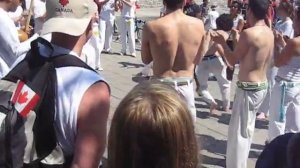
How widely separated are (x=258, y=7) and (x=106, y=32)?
719cm

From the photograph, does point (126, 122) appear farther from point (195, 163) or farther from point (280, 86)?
point (280, 86)

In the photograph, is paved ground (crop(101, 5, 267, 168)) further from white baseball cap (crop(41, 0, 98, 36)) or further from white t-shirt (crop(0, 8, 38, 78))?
white t-shirt (crop(0, 8, 38, 78))

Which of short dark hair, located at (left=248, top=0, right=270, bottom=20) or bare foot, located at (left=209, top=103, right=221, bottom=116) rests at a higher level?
short dark hair, located at (left=248, top=0, right=270, bottom=20)

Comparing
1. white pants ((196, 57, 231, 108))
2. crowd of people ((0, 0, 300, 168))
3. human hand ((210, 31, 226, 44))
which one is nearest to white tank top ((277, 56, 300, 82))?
crowd of people ((0, 0, 300, 168))

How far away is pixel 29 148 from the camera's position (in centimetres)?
221

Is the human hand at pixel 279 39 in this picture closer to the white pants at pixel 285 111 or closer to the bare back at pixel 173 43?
the white pants at pixel 285 111

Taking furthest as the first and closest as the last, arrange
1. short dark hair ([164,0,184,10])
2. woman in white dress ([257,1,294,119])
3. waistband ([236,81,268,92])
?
woman in white dress ([257,1,294,119]) < waistband ([236,81,268,92]) < short dark hair ([164,0,184,10])

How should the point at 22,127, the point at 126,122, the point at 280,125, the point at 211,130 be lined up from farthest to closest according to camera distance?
the point at 211,130 → the point at 280,125 → the point at 22,127 → the point at 126,122

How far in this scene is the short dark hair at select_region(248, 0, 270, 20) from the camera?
4.68m

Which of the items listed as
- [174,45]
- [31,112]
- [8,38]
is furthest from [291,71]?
[31,112]

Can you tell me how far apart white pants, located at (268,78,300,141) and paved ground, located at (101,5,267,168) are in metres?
0.48

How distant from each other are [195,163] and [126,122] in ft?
0.92

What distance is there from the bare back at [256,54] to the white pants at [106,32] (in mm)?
5891

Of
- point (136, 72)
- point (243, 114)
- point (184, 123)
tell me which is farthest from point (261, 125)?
point (184, 123)
